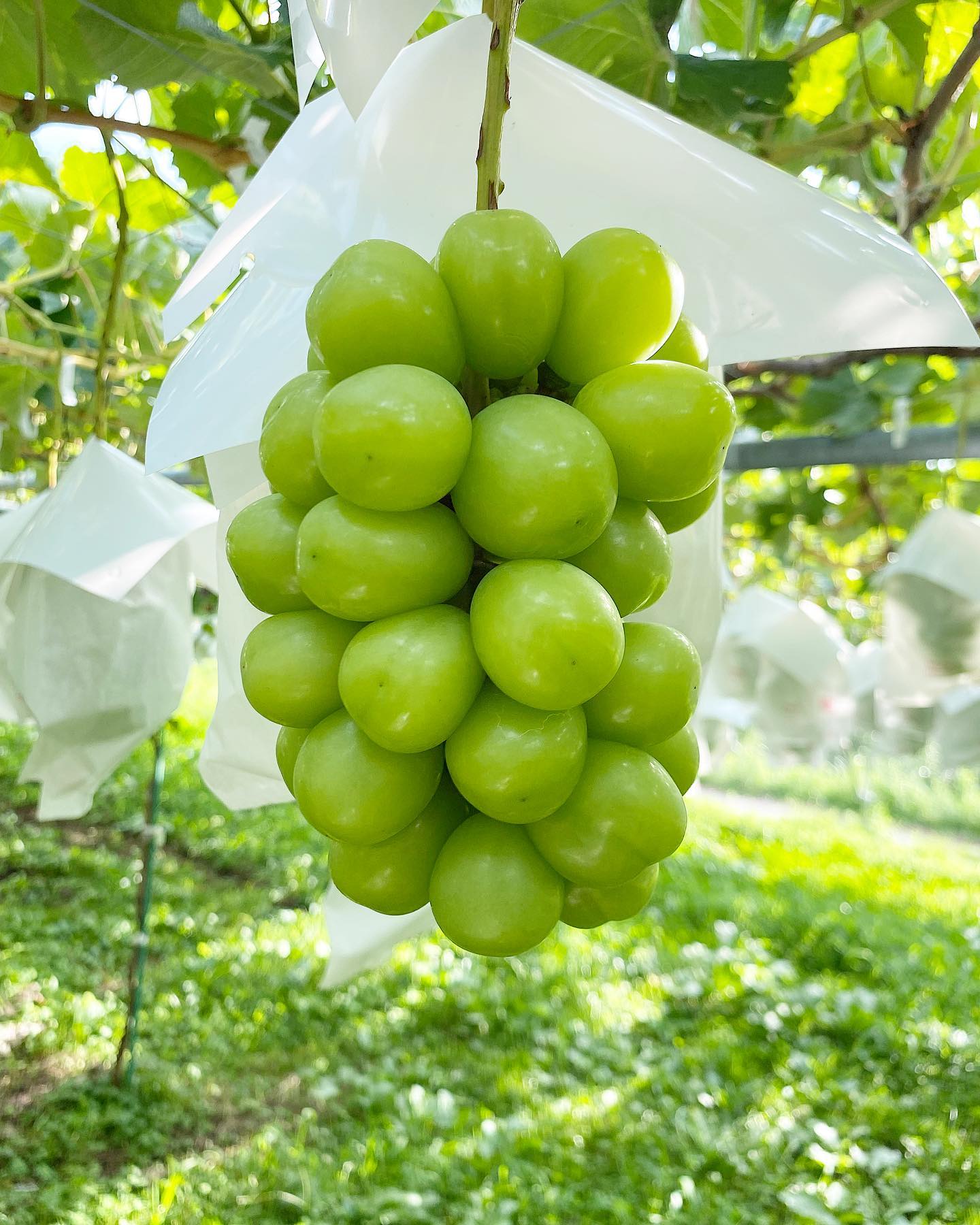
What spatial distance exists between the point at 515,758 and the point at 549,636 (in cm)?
7

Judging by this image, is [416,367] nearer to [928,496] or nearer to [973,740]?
[928,496]

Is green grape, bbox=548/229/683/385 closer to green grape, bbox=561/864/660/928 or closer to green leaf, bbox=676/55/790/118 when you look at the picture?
green grape, bbox=561/864/660/928

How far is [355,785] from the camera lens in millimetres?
502

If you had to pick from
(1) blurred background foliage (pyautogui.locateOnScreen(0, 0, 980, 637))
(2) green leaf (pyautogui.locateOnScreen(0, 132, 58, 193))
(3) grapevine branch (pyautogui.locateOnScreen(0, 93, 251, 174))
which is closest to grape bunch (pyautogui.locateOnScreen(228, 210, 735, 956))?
(1) blurred background foliage (pyautogui.locateOnScreen(0, 0, 980, 637))

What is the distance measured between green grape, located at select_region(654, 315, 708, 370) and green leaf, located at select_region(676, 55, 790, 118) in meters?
0.50

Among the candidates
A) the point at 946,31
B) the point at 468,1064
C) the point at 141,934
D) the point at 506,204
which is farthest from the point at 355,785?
the point at 468,1064

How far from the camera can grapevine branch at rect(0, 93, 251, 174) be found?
98cm

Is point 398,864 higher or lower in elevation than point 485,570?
lower

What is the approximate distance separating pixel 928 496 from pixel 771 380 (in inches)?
43.0

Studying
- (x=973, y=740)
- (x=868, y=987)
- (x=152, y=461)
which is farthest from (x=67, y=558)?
(x=868, y=987)

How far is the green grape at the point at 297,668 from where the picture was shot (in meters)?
0.54

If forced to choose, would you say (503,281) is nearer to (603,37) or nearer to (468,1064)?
(603,37)

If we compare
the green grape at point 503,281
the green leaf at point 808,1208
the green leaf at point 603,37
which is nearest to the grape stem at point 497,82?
the green grape at point 503,281

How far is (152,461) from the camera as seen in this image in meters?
0.68
